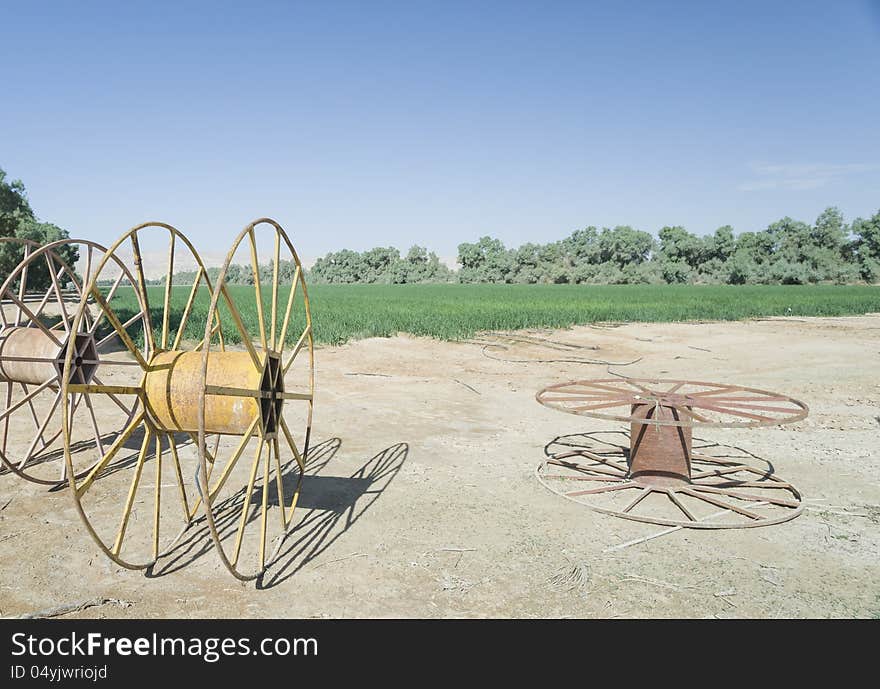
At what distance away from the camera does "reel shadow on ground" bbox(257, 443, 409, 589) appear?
16.4 feet

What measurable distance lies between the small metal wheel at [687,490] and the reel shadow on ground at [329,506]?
188 centimetres

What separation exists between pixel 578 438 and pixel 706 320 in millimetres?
24817

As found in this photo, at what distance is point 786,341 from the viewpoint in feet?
70.1

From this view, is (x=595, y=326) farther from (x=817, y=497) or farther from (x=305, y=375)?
(x=817, y=497)

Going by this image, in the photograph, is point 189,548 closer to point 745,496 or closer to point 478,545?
point 478,545

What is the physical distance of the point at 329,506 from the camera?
6.25 m

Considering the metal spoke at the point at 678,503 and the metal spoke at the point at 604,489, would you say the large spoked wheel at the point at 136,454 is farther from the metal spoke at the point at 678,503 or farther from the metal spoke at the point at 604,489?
the metal spoke at the point at 678,503

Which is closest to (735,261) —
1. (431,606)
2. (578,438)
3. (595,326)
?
(595,326)

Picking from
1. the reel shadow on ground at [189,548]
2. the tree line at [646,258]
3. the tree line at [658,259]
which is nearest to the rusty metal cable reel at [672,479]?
the reel shadow on ground at [189,548]

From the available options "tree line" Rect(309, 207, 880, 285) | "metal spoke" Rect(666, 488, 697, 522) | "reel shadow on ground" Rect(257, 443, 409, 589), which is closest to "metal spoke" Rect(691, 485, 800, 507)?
"metal spoke" Rect(666, 488, 697, 522)

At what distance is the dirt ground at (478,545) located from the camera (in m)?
4.33

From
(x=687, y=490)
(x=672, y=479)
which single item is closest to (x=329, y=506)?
(x=672, y=479)

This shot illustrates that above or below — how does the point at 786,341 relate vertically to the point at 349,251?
below

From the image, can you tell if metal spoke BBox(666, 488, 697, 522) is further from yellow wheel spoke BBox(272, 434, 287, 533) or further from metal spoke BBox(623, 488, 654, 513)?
yellow wheel spoke BBox(272, 434, 287, 533)
